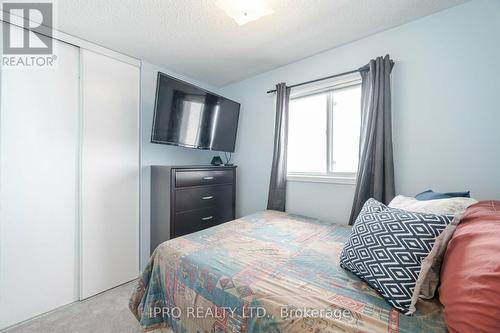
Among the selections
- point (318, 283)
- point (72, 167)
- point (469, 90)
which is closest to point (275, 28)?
point (469, 90)

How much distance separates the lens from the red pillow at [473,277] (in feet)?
1.75

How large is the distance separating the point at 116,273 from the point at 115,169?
1.07 metres

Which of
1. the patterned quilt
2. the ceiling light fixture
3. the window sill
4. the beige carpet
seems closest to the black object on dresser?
the beige carpet

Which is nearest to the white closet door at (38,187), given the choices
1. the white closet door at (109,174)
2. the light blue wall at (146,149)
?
the white closet door at (109,174)

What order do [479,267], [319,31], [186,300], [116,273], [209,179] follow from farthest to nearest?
1. [209,179]
2. [116,273]
3. [319,31]
4. [186,300]
5. [479,267]

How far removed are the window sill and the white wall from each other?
56 millimetres

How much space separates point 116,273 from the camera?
2.08 metres

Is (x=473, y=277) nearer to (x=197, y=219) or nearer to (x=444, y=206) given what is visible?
(x=444, y=206)

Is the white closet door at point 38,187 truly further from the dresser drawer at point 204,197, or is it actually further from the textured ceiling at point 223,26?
the dresser drawer at point 204,197

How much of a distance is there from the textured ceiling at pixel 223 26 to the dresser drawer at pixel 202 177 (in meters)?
1.29

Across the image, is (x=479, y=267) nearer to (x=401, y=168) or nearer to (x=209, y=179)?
(x=401, y=168)

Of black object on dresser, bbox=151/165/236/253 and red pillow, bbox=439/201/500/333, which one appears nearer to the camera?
red pillow, bbox=439/201/500/333

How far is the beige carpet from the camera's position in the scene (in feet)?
4.91

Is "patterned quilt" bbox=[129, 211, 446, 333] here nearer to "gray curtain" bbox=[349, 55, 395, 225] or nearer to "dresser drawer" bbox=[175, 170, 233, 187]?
"gray curtain" bbox=[349, 55, 395, 225]
